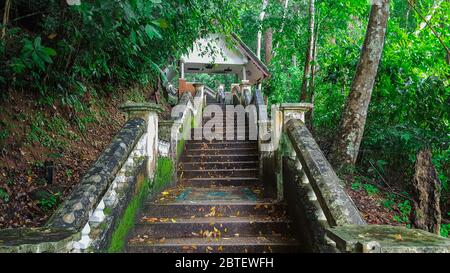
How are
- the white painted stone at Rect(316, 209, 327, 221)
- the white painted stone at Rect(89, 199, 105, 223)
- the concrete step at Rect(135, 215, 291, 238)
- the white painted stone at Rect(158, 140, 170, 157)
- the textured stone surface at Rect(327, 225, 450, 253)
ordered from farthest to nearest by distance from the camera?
the white painted stone at Rect(158, 140, 170, 157) < the concrete step at Rect(135, 215, 291, 238) < the white painted stone at Rect(316, 209, 327, 221) < the white painted stone at Rect(89, 199, 105, 223) < the textured stone surface at Rect(327, 225, 450, 253)

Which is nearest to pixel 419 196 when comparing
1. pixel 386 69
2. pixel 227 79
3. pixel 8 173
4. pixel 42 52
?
pixel 386 69

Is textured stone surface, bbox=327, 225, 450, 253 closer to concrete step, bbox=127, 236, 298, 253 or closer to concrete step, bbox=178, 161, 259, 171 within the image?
concrete step, bbox=127, 236, 298, 253

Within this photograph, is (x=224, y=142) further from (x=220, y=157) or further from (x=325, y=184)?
(x=325, y=184)

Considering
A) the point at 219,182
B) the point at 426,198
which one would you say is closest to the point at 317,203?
the point at 426,198

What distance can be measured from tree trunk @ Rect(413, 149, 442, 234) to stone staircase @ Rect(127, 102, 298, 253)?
2.13m

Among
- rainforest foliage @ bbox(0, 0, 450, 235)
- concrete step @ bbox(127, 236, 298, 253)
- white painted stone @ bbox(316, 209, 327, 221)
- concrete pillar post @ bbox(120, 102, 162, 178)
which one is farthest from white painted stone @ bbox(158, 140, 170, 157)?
white painted stone @ bbox(316, 209, 327, 221)

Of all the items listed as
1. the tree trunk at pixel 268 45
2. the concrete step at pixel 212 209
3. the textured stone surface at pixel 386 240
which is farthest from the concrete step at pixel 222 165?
the tree trunk at pixel 268 45

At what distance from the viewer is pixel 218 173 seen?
6527 millimetres

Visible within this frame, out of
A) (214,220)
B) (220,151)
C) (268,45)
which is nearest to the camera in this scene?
(214,220)

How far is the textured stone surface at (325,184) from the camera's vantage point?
2.78 meters

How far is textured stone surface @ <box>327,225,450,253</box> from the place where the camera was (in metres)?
1.93

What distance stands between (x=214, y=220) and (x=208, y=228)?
0.53 ft

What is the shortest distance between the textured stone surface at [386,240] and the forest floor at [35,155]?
3766 millimetres

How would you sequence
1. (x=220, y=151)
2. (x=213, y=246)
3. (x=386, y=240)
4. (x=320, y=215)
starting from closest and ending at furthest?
(x=386, y=240)
(x=320, y=215)
(x=213, y=246)
(x=220, y=151)
